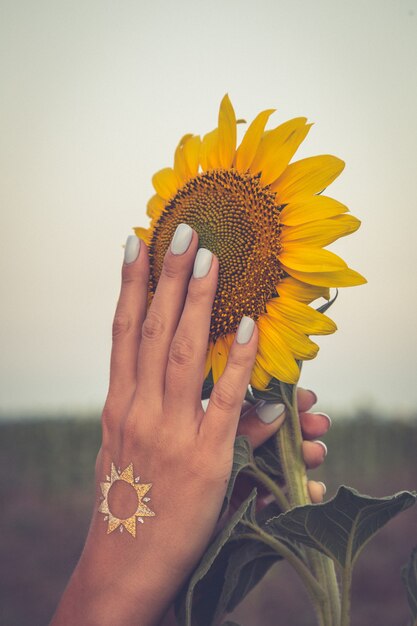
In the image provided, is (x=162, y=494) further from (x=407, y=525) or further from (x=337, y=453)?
(x=337, y=453)

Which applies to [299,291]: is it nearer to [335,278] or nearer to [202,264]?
[335,278]

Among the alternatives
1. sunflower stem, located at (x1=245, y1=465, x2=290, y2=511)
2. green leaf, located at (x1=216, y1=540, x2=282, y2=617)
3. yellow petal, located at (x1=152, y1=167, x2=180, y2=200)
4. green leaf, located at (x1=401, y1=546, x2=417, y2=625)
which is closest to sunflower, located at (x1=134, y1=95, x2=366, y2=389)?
yellow petal, located at (x1=152, y1=167, x2=180, y2=200)

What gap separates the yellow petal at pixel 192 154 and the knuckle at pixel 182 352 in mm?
398

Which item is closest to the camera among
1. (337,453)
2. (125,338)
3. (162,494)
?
(162,494)

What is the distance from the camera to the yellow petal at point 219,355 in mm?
1422

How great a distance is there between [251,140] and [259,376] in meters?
0.48

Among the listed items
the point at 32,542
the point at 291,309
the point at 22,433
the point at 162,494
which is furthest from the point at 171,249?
the point at 22,433

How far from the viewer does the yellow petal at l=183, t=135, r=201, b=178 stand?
1.57m

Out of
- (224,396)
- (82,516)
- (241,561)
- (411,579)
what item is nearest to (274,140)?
(224,396)

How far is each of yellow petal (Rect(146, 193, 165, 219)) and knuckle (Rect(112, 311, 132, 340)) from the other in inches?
9.6

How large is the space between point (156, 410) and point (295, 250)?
1.49 feet

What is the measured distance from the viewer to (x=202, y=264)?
138cm

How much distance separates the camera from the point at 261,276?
53.2 inches

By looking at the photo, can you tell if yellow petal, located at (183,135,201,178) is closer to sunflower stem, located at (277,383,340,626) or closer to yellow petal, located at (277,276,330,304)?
yellow petal, located at (277,276,330,304)
